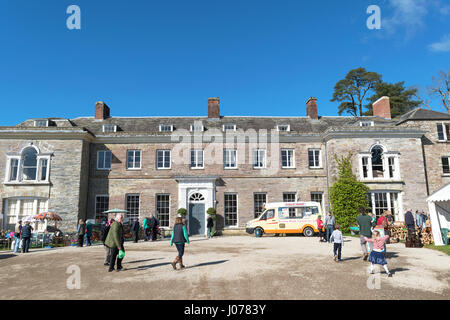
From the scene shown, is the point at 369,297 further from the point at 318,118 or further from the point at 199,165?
the point at 318,118

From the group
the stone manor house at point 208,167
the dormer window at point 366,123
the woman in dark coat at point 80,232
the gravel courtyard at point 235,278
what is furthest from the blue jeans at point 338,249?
the dormer window at point 366,123

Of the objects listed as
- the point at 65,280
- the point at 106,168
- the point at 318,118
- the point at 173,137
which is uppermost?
the point at 318,118

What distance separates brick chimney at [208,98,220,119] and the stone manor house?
2.69 m

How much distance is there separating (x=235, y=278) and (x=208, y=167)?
14.9 m

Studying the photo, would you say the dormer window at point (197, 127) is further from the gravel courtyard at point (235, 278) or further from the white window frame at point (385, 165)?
the gravel courtyard at point (235, 278)

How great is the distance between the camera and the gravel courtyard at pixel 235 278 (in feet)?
20.8

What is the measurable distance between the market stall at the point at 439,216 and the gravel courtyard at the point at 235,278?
2.49m

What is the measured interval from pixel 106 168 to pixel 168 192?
5.07 m

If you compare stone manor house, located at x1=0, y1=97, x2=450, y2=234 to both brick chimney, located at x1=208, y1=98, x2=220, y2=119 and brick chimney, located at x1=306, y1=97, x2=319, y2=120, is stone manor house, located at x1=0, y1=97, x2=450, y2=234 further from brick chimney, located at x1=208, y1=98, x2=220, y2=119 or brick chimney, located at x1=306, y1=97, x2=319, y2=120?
brick chimney, located at x1=306, y1=97, x2=319, y2=120
